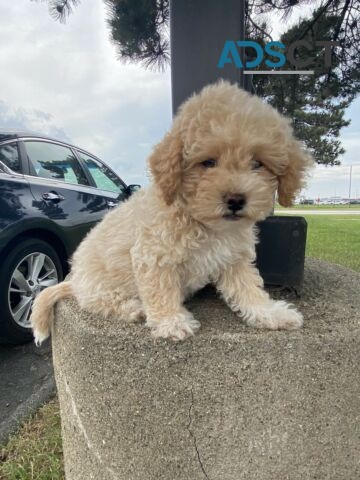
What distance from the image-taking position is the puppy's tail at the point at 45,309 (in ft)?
8.13

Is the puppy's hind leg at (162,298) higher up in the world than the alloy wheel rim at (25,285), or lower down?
higher up

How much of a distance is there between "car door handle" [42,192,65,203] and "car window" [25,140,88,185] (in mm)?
293

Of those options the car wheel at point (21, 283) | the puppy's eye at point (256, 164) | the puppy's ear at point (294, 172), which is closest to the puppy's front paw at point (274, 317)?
the puppy's ear at point (294, 172)

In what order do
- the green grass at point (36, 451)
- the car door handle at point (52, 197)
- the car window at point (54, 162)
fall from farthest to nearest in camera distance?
the car window at point (54, 162)
the car door handle at point (52, 197)
the green grass at point (36, 451)

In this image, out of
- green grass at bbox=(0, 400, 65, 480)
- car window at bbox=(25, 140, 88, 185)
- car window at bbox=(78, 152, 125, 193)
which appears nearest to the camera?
green grass at bbox=(0, 400, 65, 480)

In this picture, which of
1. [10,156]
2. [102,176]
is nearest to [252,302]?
[10,156]

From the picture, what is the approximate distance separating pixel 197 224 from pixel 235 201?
31 centimetres

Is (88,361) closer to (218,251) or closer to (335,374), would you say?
(218,251)

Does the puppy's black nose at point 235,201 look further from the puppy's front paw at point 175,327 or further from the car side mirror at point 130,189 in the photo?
the car side mirror at point 130,189

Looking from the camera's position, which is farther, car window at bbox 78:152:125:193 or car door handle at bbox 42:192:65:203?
car window at bbox 78:152:125:193

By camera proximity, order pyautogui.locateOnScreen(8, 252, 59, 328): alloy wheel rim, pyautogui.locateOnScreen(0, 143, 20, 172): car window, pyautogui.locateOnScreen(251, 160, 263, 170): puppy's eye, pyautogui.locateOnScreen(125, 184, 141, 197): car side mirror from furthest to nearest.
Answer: pyautogui.locateOnScreen(125, 184, 141, 197): car side mirror, pyautogui.locateOnScreen(0, 143, 20, 172): car window, pyautogui.locateOnScreen(8, 252, 59, 328): alloy wheel rim, pyautogui.locateOnScreen(251, 160, 263, 170): puppy's eye

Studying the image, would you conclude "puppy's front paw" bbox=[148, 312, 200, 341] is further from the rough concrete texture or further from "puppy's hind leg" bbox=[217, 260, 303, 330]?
"puppy's hind leg" bbox=[217, 260, 303, 330]

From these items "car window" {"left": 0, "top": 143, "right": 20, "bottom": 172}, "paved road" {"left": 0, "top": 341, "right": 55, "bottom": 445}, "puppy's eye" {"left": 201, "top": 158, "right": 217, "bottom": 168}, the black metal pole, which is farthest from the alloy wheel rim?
"puppy's eye" {"left": 201, "top": 158, "right": 217, "bottom": 168}

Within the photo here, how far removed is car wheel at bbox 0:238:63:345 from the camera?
422cm
